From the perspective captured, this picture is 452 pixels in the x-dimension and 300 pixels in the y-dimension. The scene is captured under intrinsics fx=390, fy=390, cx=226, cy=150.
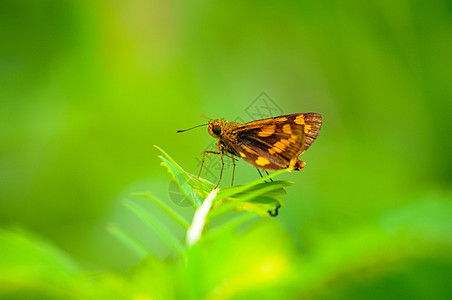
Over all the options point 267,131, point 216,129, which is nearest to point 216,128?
point 216,129

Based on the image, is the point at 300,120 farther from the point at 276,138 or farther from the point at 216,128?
the point at 216,128

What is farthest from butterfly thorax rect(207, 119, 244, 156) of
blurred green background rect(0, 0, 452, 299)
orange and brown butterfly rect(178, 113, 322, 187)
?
blurred green background rect(0, 0, 452, 299)

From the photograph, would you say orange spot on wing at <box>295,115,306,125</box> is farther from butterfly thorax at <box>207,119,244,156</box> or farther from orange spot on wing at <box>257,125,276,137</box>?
butterfly thorax at <box>207,119,244,156</box>

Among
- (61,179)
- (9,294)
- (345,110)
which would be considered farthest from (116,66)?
(9,294)

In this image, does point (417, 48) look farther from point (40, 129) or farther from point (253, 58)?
point (40, 129)

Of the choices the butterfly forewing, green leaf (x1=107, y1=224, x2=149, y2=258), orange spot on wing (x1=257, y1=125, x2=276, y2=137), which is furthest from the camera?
A: orange spot on wing (x1=257, y1=125, x2=276, y2=137)

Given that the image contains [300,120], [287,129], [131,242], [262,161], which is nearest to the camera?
[131,242]
